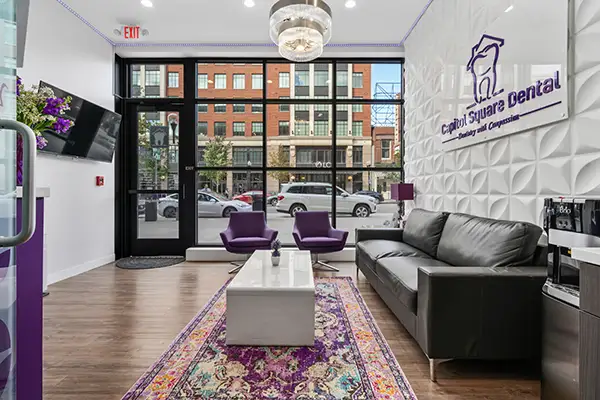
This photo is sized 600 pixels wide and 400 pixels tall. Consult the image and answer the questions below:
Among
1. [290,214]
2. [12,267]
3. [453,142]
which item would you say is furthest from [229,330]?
[290,214]

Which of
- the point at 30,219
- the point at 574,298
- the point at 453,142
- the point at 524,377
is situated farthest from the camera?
the point at 453,142

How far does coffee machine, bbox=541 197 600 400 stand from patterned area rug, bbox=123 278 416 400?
0.77 meters

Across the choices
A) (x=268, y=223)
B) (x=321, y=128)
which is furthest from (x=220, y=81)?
(x=268, y=223)

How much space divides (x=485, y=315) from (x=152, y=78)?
6.55 m

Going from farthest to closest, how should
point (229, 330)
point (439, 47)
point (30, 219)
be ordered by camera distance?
point (439, 47)
point (229, 330)
point (30, 219)

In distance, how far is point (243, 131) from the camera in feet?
20.3

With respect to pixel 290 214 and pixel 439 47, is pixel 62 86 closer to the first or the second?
pixel 290 214

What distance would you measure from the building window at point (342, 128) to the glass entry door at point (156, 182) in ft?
9.95

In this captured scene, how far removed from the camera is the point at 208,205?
629cm

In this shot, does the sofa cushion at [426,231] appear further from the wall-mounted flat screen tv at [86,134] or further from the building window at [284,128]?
the wall-mounted flat screen tv at [86,134]

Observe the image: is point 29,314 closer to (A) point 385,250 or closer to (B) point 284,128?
(A) point 385,250

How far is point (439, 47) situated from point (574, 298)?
3.76 metres

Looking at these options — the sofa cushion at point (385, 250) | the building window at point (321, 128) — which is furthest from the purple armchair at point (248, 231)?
the building window at point (321, 128)

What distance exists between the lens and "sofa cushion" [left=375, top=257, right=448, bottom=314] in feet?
8.22
